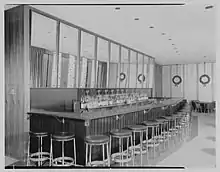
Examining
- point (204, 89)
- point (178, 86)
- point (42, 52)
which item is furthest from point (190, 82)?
point (42, 52)

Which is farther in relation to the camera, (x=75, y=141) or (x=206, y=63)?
(x=206, y=63)

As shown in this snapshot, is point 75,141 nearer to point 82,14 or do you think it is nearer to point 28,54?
A: point 28,54

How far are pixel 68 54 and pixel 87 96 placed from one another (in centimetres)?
304

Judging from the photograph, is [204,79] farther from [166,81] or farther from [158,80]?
[158,80]

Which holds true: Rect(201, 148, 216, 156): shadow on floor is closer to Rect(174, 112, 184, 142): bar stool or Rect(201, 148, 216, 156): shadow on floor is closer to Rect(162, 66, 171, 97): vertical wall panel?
Rect(174, 112, 184, 142): bar stool

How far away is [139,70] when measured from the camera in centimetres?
1193

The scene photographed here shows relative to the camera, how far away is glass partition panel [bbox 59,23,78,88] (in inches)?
229

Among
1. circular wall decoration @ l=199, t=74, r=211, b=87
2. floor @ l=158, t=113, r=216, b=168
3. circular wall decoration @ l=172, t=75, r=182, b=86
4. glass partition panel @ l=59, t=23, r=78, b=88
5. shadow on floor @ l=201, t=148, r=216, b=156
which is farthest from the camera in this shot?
circular wall decoration @ l=172, t=75, r=182, b=86

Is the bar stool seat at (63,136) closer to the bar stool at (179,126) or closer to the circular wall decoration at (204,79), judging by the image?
the bar stool at (179,126)

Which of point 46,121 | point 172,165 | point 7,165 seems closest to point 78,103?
point 46,121

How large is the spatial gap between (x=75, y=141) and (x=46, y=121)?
0.88m

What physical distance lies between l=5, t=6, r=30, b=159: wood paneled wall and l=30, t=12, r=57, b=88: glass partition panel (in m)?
0.40

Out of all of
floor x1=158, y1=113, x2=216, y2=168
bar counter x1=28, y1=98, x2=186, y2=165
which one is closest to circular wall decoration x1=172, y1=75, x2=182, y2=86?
floor x1=158, y1=113, x2=216, y2=168

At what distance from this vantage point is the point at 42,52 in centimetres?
741
